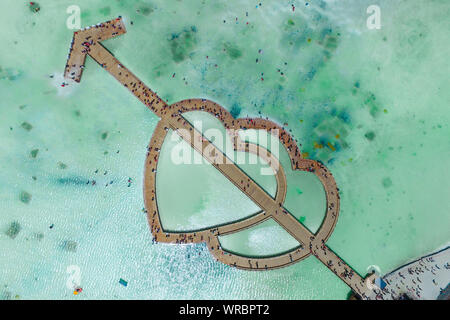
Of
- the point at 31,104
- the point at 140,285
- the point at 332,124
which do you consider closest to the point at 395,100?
the point at 332,124

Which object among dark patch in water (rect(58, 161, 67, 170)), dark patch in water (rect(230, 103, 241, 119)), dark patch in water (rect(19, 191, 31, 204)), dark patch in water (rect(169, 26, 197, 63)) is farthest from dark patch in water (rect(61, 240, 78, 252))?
dark patch in water (rect(169, 26, 197, 63))

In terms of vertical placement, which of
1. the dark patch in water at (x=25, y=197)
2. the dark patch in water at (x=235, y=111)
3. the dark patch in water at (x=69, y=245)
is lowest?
the dark patch in water at (x=25, y=197)

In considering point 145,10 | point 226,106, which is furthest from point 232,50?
point 145,10

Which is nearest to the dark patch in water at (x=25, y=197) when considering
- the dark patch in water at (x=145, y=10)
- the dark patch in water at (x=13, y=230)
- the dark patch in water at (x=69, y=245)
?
the dark patch in water at (x=13, y=230)

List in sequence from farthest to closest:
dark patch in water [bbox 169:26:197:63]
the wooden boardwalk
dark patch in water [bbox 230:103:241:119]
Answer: dark patch in water [bbox 169:26:197:63]
dark patch in water [bbox 230:103:241:119]
the wooden boardwalk

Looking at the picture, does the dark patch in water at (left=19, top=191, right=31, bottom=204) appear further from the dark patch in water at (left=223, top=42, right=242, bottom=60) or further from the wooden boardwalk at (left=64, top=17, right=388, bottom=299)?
the dark patch in water at (left=223, top=42, right=242, bottom=60)

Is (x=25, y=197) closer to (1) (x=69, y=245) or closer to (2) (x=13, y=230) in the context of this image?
(2) (x=13, y=230)

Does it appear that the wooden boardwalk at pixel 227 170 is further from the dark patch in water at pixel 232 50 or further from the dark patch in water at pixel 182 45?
the dark patch in water at pixel 232 50
